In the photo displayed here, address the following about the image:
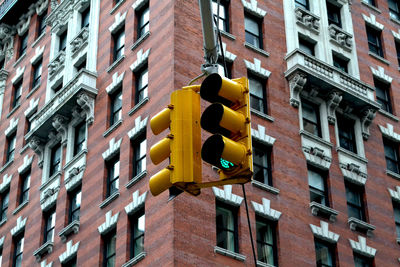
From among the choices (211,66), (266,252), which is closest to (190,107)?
(211,66)

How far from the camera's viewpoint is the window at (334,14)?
44.2 metres

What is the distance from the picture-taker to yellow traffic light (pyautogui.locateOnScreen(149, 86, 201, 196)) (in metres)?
11.4

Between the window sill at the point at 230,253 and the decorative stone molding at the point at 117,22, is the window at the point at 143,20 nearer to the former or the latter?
the decorative stone molding at the point at 117,22

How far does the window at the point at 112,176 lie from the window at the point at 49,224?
4630 millimetres

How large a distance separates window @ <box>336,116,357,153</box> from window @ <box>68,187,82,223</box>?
12.8m

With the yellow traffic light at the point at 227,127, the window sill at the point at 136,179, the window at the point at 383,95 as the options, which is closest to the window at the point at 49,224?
the window sill at the point at 136,179

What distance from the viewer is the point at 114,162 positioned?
3719 centimetres

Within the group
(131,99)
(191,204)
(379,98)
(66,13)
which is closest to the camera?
(191,204)

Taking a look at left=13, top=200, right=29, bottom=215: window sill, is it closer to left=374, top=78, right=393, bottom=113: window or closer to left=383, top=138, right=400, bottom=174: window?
left=383, top=138, right=400, bottom=174: window

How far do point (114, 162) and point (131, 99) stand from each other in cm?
299

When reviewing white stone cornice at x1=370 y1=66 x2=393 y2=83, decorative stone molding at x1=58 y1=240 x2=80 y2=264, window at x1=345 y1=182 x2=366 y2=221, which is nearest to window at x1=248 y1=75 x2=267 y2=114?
window at x1=345 y1=182 x2=366 y2=221

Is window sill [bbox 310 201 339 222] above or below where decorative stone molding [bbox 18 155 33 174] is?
below

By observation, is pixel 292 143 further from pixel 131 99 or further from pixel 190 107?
pixel 190 107

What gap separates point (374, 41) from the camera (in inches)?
1818
